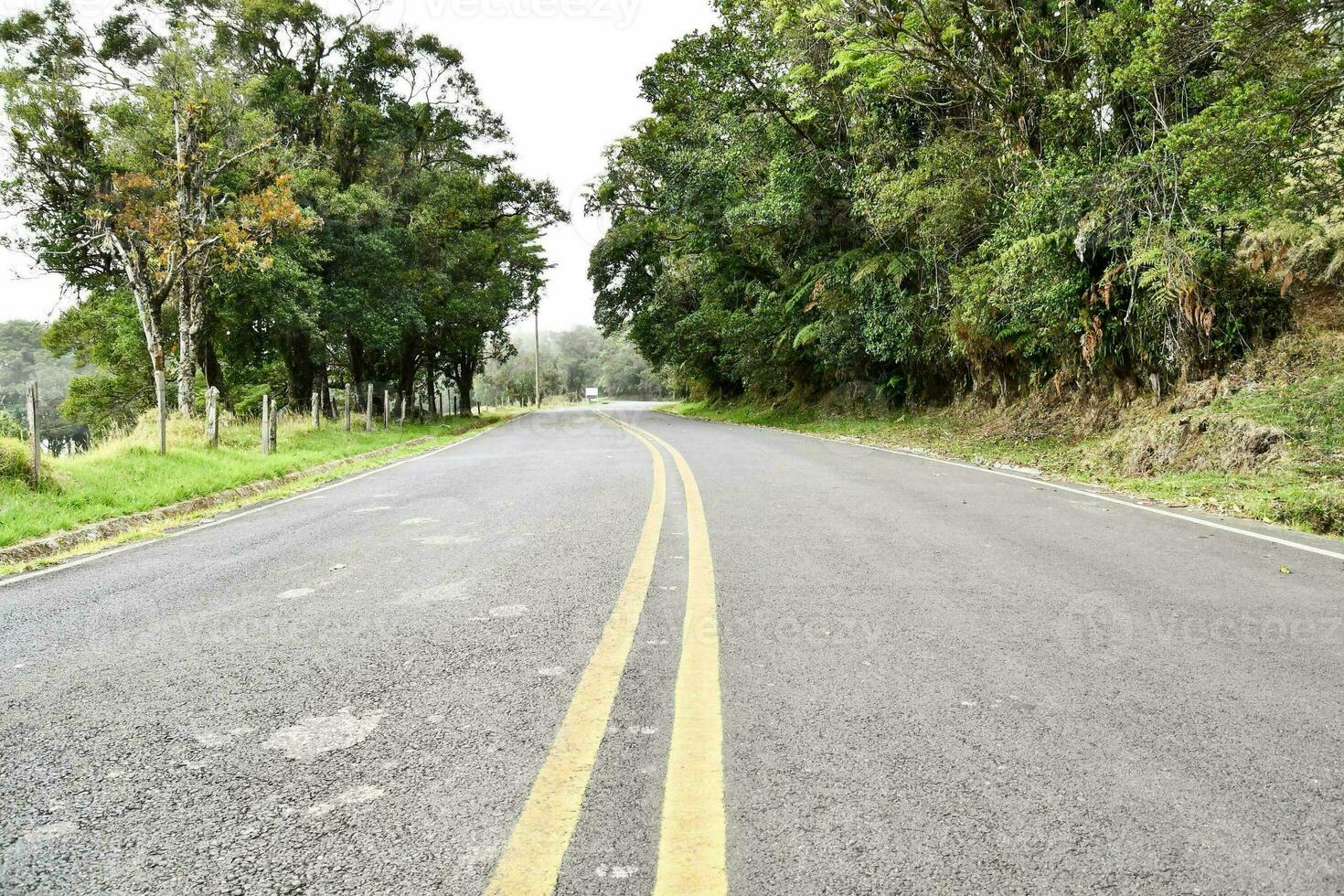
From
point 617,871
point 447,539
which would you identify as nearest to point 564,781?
Answer: point 617,871

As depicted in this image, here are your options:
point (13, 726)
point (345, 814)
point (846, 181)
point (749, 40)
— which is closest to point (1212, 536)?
point (345, 814)

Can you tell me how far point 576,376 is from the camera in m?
119

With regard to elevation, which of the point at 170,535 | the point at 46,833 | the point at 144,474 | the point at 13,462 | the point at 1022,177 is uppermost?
the point at 1022,177

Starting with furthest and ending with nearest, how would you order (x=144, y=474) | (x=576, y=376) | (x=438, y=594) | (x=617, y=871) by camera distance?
1. (x=576, y=376)
2. (x=144, y=474)
3. (x=438, y=594)
4. (x=617, y=871)

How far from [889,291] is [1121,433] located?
8190mm

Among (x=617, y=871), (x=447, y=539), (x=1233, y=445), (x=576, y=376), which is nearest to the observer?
(x=617, y=871)

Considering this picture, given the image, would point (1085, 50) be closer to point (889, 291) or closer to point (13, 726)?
point (889, 291)

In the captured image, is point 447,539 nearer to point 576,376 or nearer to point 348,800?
point 348,800

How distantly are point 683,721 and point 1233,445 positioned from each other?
8.89 metres

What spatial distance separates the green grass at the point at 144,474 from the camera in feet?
23.3

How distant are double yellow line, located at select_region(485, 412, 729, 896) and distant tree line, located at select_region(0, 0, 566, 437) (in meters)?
11.5

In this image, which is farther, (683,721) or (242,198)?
(242,198)

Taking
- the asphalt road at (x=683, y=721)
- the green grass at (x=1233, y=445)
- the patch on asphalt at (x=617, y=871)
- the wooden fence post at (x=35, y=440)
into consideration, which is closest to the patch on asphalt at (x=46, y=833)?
the asphalt road at (x=683, y=721)

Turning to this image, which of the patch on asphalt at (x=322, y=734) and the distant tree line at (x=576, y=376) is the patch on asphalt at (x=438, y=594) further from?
the distant tree line at (x=576, y=376)
